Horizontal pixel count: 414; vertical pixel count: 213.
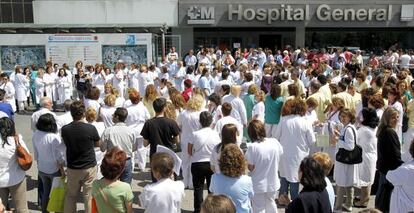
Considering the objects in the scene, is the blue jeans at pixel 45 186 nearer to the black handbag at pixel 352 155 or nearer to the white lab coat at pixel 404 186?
the black handbag at pixel 352 155

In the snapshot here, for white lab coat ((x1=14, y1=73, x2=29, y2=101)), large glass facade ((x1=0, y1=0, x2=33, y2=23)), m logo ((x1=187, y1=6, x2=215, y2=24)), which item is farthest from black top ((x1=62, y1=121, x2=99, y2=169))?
large glass facade ((x1=0, y1=0, x2=33, y2=23))

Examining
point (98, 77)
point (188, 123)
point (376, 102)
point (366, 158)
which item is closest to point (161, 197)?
point (188, 123)

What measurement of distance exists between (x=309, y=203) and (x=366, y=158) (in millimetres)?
3449

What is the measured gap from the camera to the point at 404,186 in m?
5.02

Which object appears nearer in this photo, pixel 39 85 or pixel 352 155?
pixel 352 155

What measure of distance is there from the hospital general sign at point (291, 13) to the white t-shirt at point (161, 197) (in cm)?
2801

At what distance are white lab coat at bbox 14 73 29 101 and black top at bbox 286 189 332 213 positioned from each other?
15081 millimetres

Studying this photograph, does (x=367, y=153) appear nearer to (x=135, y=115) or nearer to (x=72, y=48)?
(x=135, y=115)

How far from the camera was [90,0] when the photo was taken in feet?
105

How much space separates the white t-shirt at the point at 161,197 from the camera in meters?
4.61

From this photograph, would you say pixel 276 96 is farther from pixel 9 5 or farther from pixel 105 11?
pixel 9 5

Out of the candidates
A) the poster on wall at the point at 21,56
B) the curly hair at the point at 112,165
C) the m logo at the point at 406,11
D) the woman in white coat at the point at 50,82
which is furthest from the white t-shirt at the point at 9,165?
the m logo at the point at 406,11

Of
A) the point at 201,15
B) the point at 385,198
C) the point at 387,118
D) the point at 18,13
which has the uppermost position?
the point at 18,13

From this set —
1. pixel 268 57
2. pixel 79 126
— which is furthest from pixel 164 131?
pixel 268 57
